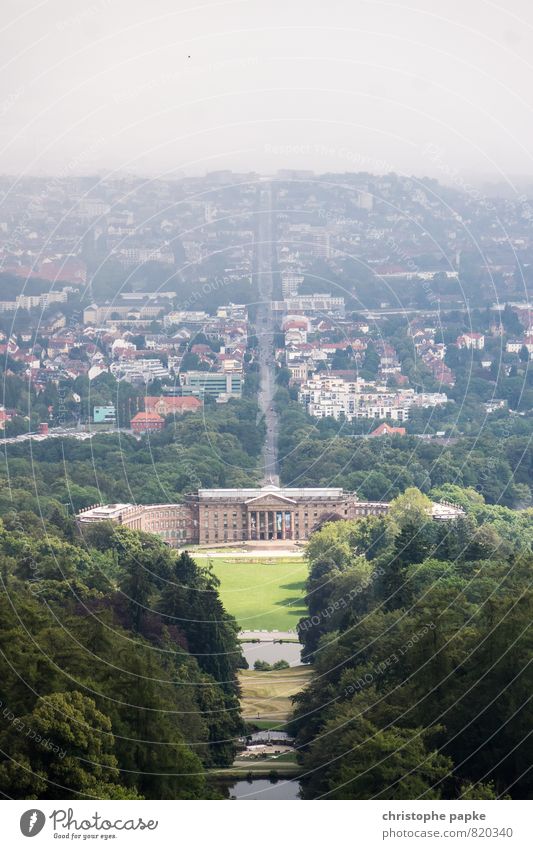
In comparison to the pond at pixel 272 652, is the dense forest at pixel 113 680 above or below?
above

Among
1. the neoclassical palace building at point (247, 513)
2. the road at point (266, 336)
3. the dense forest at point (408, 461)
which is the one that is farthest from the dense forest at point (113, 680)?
the road at point (266, 336)

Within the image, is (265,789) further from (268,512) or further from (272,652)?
(268,512)

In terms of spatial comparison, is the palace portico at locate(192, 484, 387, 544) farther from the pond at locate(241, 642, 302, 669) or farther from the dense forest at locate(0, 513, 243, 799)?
the pond at locate(241, 642, 302, 669)

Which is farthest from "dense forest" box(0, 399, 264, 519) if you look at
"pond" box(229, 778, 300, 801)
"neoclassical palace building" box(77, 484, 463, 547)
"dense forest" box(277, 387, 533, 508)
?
"pond" box(229, 778, 300, 801)

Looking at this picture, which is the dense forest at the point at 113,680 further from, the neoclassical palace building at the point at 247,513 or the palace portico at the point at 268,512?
the palace portico at the point at 268,512

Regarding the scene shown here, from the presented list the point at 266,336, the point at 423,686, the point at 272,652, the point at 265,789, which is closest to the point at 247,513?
the point at 272,652

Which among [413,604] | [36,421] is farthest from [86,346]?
[413,604]
